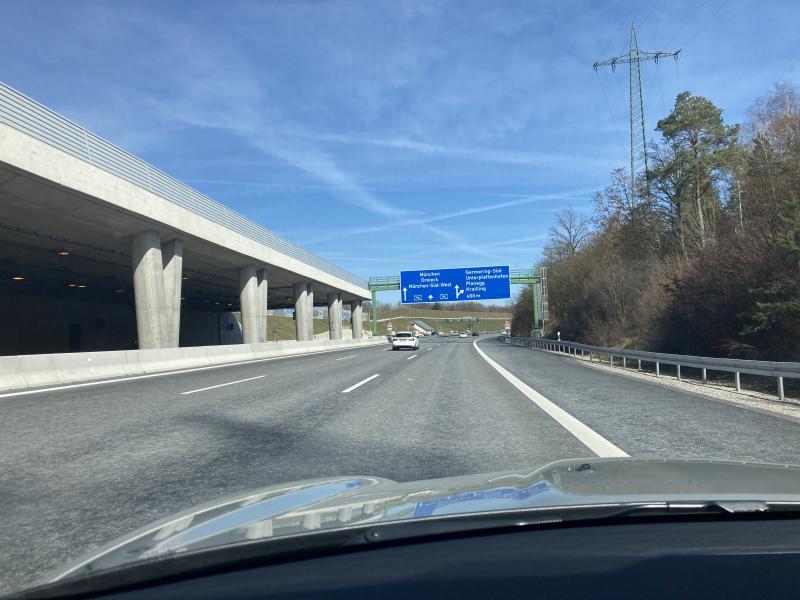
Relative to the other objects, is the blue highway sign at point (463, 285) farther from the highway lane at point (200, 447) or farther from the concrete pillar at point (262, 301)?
the highway lane at point (200, 447)

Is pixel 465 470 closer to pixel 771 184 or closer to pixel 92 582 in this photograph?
pixel 92 582

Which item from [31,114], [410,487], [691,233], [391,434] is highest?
[31,114]

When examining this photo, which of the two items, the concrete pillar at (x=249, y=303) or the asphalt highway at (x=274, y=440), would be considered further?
the concrete pillar at (x=249, y=303)

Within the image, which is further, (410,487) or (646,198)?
(646,198)

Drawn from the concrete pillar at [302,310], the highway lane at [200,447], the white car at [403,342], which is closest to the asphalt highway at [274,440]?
the highway lane at [200,447]

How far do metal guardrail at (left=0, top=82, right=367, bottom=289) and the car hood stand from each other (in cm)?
1704

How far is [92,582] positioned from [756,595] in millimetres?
2115

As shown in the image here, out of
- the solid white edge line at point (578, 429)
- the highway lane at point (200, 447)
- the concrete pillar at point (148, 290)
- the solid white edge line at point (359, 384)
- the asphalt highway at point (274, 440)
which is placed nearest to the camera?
the highway lane at point (200, 447)

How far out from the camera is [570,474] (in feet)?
10.2

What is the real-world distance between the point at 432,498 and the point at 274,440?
4.61 metres

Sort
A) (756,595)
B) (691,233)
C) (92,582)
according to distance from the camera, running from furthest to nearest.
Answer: (691,233) < (92,582) < (756,595)

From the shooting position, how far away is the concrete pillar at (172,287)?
25.1 m

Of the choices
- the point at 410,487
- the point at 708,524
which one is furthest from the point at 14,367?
the point at 708,524

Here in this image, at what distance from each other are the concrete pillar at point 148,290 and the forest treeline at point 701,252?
19.7 meters
